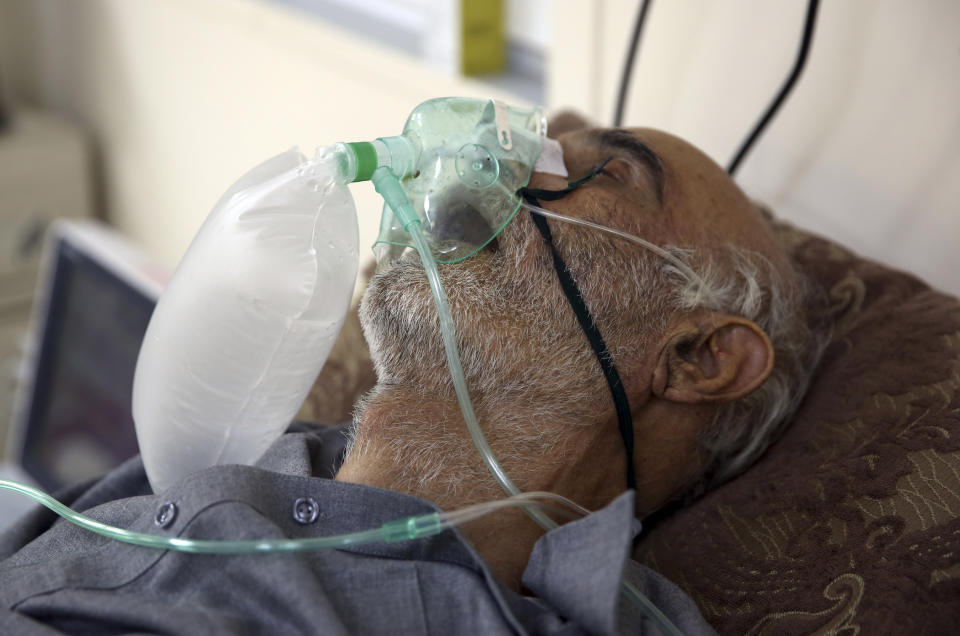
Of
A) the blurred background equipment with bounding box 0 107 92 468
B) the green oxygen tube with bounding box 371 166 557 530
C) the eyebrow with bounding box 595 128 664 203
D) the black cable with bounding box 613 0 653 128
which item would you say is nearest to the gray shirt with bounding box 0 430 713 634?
the green oxygen tube with bounding box 371 166 557 530

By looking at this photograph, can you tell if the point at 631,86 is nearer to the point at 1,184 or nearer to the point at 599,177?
the point at 599,177

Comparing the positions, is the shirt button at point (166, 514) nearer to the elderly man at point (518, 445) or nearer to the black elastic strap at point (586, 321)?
the elderly man at point (518, 445)

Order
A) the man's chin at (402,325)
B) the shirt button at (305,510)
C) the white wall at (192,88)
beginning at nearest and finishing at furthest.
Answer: the shirt button at (305,510) < the man's chin at (402,325) < the white wall at (192,88)

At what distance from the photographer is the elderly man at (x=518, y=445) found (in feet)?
3.19

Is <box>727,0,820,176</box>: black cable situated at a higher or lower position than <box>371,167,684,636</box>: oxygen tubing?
higher

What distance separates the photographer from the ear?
Answer: 1204 mm

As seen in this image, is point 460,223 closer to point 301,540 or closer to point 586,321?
point 586,321

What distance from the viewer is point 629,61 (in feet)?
5.55

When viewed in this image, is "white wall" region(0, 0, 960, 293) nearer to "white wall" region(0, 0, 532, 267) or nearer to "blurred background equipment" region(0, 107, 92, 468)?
"white wall" region(0, 0, 532, 267)

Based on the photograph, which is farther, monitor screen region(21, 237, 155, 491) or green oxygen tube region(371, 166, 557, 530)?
monitor screen region(21, 237, 155, 491)

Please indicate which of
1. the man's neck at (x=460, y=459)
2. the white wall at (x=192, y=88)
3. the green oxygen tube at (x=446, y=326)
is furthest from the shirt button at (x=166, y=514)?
the white wall at (x=192, y=88)

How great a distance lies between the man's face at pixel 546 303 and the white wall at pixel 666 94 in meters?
0.45

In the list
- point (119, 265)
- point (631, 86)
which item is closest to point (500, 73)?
point (631, 86)

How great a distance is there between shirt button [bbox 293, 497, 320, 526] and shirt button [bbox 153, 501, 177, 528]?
0.13m
